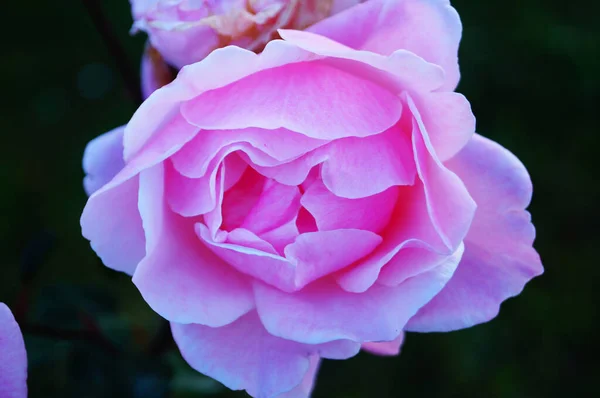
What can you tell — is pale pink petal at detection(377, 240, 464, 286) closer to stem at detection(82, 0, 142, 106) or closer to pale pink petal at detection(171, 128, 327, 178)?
pale pink petal at detection(171, 128, 327, 178)

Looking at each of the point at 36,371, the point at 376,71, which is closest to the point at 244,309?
the point at 376,71

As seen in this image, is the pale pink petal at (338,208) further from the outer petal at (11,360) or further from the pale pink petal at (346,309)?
the outer petal at (11,360)

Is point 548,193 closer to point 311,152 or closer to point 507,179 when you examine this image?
point 507,179

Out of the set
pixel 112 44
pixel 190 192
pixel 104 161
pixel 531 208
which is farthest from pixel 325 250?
pixel 531 208

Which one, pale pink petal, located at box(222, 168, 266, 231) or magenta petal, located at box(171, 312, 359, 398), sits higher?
pale pink petal, located at box(222, 168, 266, 231)

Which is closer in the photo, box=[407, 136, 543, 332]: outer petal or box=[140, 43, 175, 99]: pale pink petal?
box=[407, 136, 543, 332]: outer petal

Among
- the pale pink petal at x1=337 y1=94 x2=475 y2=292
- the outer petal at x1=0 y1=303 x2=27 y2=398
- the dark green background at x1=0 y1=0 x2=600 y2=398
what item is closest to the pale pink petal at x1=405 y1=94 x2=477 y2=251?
the pale pink petal at x1=337 y1=94 x2=475 y2=292
